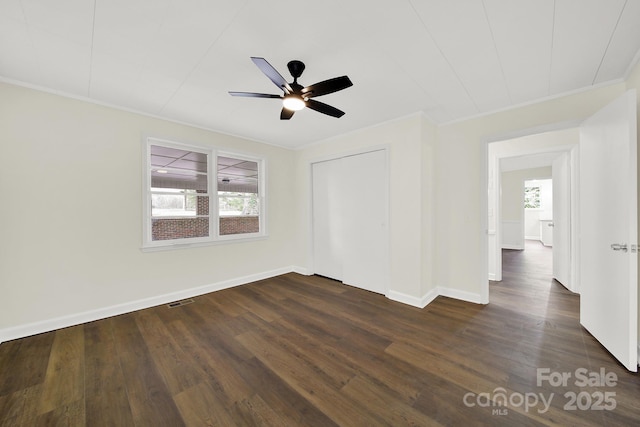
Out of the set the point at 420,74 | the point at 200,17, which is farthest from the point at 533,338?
the point at 200,17

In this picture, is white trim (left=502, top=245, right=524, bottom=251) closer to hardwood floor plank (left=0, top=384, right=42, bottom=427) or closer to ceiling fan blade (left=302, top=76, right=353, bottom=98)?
ceiling fan blade (left=302, top=76, right=353, bottom=98)

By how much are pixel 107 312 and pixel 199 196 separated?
1831mm

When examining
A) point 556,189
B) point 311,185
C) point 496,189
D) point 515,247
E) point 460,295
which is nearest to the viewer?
point 460,295

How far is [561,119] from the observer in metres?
2.57

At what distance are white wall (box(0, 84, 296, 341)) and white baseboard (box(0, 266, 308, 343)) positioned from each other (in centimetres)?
3

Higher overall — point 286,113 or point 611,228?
point 286,113

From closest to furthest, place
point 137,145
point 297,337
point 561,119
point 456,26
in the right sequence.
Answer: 1. point 456,26
2. point 297,337
3. point 561,119
4. point 137,145

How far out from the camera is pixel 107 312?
2.80m

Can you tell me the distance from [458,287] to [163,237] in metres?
4.30

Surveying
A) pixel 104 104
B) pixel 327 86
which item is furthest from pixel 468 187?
pixel 104 104

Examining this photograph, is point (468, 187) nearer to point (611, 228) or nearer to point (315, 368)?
point (611, 228)

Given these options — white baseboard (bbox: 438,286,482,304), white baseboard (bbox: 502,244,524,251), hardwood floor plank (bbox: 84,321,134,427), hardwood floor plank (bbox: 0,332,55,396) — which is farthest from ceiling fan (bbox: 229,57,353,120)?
white baseboard (bbox: 502,244,524,251)

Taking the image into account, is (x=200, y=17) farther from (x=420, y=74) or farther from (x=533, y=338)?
(x=533, y=338)

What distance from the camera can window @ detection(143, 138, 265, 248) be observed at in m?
3.29
